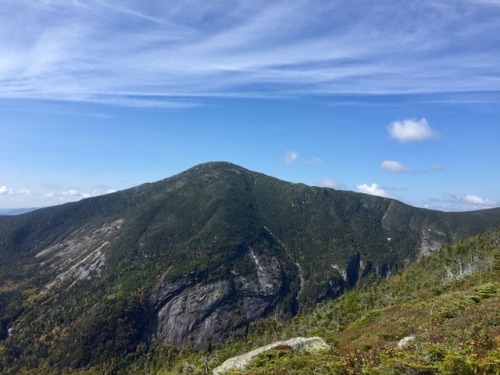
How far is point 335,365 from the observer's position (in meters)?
21.4

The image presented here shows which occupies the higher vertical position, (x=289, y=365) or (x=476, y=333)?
(x=476, y=333)

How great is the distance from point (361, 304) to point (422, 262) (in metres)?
69.8

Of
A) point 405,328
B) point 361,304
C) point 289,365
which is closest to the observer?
point 289,365

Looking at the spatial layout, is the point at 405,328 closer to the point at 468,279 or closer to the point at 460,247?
the point at 468,279

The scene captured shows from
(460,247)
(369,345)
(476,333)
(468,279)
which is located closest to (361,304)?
(468,279)

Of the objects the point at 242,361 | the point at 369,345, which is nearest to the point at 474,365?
the point at 369,345

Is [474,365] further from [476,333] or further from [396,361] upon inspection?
[476,333]

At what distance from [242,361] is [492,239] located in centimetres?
12746

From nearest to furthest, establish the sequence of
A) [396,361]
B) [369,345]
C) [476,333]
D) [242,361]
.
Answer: [396,361] → [476,333] → [369,345] → [242,361]

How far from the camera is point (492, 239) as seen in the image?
134875 millimetres

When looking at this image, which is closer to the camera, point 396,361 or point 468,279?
point 396,361

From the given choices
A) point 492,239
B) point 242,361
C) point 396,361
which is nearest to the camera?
point 396,361

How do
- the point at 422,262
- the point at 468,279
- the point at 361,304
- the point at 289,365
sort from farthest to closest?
the point at 422,262, the point at 361,304, the point at 468,279, the point at 289,365

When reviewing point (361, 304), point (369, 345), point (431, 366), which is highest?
point (431, 366)
